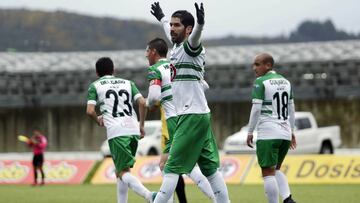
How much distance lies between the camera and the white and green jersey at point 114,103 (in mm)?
13730

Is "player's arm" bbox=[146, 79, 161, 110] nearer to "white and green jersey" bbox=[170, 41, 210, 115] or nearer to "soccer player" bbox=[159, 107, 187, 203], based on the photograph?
"soccer player" bbox=[159, 107, 187, 203]

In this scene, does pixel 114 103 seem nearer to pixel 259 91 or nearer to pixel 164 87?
pixel 164 87

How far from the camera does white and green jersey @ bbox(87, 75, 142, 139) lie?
13.7 m

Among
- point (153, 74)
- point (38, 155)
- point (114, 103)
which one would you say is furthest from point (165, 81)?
point (38, 155)

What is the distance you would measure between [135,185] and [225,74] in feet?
119

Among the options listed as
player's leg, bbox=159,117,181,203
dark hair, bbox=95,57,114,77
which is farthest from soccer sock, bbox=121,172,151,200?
dark hair, bbox=95,57,114,77

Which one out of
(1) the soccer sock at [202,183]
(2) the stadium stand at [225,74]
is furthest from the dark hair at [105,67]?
(2) the stadium stand at [225,74]

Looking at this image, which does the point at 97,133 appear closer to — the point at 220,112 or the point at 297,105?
the point at 220,112

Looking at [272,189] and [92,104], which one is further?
[92,104]

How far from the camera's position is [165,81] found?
13.8m

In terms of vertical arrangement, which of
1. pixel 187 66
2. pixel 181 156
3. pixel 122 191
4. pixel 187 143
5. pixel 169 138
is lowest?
pixel 122 191

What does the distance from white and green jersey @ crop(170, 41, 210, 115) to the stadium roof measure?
37.5 metres

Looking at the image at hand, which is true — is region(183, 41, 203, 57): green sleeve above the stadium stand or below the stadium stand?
above

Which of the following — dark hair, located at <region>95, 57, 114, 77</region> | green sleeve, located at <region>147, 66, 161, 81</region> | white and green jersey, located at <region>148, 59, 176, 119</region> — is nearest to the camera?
green sleeve, located at <region>147, 66, 161, 81</region>
